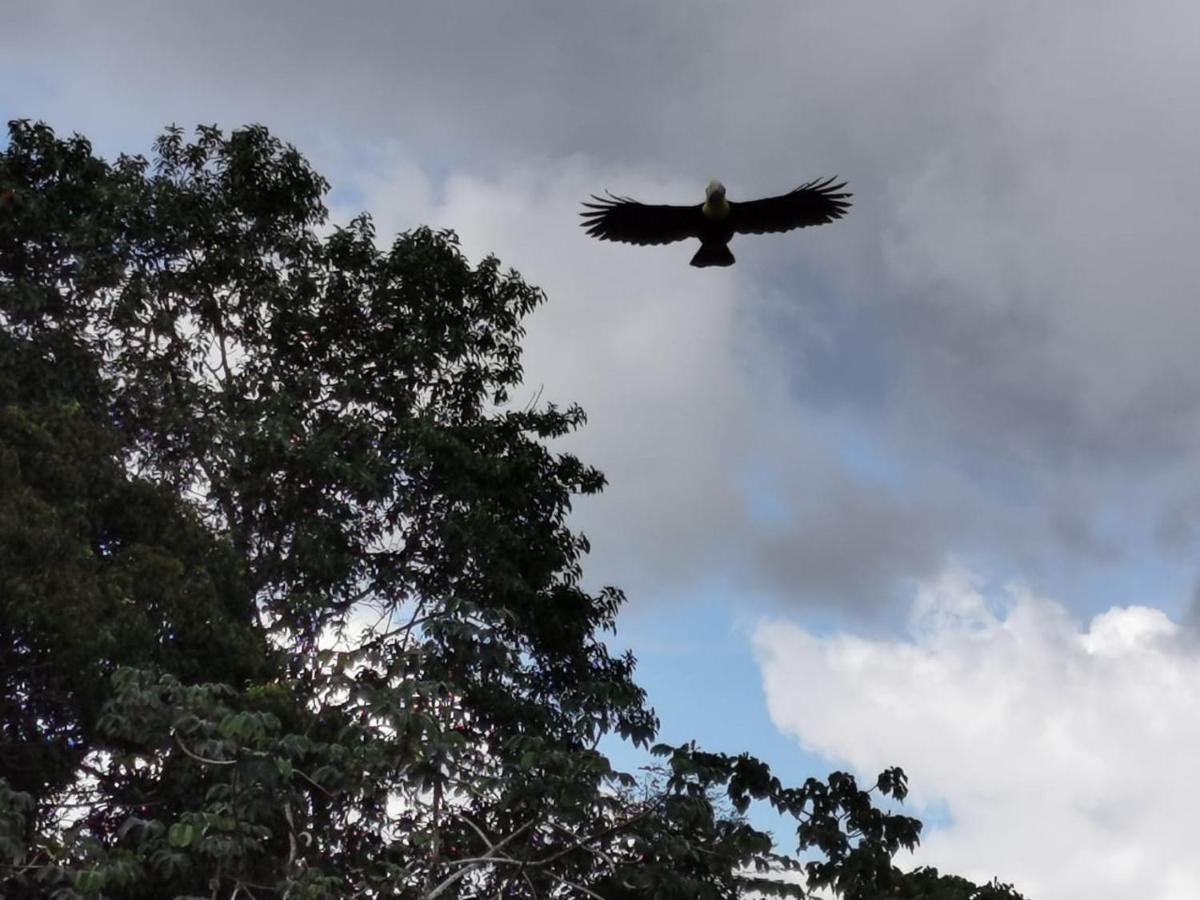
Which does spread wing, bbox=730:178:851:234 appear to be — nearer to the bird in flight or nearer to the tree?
the bird in flight

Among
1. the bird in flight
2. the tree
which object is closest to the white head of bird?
the bird in flight

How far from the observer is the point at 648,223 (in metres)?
9.29

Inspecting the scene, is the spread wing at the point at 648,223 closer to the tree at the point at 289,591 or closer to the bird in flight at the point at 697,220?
the bird in flight at the point at 697,220

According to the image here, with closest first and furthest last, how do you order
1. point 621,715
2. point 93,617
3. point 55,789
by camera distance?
point 93,617
point 55,789
point 621,715

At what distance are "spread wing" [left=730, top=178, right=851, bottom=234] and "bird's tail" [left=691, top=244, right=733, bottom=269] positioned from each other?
0.66 ft

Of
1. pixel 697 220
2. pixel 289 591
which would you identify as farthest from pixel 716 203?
pixel 289 591

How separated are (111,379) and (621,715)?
4.71 meters

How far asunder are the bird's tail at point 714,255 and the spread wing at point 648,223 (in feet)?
0.54

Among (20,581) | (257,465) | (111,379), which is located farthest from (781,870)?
(111,379)

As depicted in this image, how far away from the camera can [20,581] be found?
10.4 meters

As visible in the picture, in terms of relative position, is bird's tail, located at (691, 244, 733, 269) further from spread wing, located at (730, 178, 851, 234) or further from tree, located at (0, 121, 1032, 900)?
tree, located at (0, 121, 1032, 900)

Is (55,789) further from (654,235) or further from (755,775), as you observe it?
(654,235)

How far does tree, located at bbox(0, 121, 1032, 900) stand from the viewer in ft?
30.7

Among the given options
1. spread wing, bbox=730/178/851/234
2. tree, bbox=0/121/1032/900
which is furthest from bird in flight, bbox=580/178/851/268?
tree, bbox=0/121/1032/900
